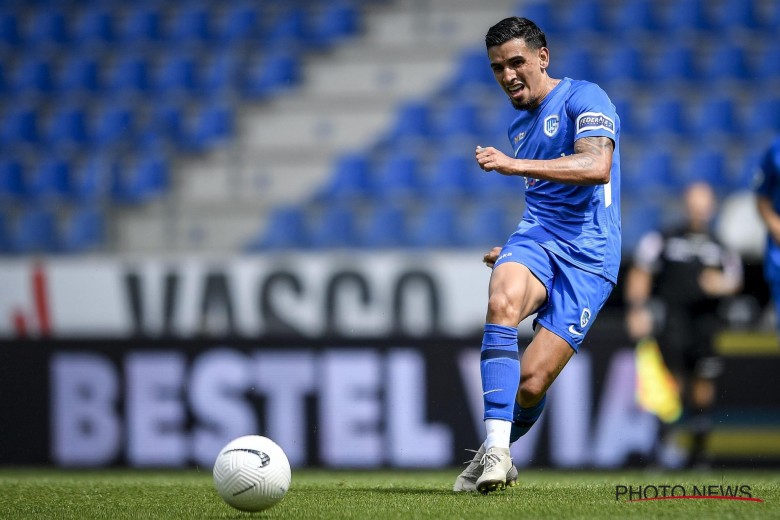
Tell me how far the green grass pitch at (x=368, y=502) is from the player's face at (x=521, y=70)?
169 centimetres

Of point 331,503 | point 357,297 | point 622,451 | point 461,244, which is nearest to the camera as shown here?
point 331,503

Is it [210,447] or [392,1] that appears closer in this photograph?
[210,447]

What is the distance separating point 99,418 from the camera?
27.6 feet

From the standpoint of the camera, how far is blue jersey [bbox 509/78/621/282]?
506 centimetres

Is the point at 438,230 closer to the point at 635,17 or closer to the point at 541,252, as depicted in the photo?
the point at 635,17

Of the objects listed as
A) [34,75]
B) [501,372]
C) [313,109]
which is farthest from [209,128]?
[501,372]

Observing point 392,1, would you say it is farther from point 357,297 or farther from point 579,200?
point 579,200

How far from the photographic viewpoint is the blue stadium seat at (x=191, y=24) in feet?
42.0

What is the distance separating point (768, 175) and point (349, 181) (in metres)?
5.34

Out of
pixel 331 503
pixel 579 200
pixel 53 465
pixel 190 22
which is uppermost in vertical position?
pixel 190 22

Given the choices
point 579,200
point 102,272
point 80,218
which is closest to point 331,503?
point 579,200

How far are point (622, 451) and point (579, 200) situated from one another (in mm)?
3699

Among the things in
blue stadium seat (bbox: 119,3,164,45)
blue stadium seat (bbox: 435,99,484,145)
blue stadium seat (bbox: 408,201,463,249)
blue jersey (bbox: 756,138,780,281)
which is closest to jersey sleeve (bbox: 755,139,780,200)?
blue jersey (bbox: 756,138,780,281)

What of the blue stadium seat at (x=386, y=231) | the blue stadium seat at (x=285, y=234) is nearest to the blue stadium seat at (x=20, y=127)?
the blue stadium seat at (x=285, y=234)
